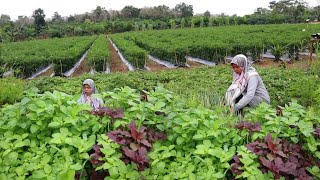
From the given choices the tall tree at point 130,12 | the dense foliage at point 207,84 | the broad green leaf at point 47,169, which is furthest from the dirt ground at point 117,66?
the tall tree at point 130,12

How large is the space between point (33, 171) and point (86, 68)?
14.6 meters

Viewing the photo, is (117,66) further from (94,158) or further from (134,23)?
(134,23)

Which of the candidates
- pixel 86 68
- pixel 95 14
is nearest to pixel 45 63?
pixel 86 68

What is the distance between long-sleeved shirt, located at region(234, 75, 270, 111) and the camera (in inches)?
180

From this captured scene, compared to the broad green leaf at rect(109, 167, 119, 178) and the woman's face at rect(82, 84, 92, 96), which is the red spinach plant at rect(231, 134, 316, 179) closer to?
the broad green leaf at rect(109, 167, 119, 178)

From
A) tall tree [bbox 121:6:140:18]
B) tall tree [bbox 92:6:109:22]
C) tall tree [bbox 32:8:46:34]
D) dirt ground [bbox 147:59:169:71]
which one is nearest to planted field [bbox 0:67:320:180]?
dirt ground [bbox 147:59:169:71]

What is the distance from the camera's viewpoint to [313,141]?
7.28ft

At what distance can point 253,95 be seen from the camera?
457 cm

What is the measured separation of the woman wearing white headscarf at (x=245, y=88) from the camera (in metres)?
4.59

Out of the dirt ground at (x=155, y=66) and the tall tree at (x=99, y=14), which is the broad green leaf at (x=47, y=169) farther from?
the tall tree at (x=99, y=14)

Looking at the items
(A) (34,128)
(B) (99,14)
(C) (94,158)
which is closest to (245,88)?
(C) (94,158)

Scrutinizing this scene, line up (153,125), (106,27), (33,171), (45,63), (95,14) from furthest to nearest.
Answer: (95,14)
(106,27)
(45,63)
(153,125)
(33,171)

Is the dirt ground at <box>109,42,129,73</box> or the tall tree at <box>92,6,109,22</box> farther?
the tall tree at <box>92,6,109,22</box>

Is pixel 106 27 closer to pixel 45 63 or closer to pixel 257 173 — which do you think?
pixel 45 63
